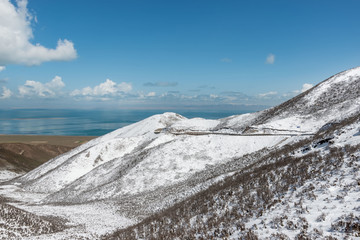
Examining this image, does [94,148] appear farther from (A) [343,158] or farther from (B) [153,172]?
(A) [343,158]

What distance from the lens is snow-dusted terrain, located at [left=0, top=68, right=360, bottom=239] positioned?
407 inches

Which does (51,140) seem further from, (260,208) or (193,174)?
(260,208)

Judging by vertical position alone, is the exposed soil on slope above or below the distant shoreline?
above

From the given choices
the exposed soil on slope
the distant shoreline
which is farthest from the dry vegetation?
the distant shoreline

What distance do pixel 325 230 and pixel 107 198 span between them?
96.7 ft

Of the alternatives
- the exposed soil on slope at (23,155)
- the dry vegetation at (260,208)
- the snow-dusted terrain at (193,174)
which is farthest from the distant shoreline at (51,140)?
the dry vegetation at (260,208)

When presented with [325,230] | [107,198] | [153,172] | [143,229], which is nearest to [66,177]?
[107,198]

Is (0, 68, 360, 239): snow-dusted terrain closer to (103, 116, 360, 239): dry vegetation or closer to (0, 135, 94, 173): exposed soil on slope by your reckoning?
(103, 116, 360, 239): dry vegetation

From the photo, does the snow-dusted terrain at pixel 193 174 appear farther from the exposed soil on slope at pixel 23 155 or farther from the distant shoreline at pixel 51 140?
the distant shoreline at pixel 51 140

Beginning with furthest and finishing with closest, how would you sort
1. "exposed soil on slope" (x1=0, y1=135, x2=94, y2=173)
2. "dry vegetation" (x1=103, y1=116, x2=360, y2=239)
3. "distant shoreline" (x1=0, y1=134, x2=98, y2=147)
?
"distant shoreline" (x1=0, y1=134, x2=98, y2=147) → "exposed soil on slope" (x1=0, y1=135, x2=94, y2=173) → "dry vegetation" (x1=103, y1=116, x2=360, y2=239)

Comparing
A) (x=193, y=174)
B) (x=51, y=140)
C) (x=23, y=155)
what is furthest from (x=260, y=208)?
(x=51, y=140)

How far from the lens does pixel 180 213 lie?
Answer: 1530 centimetres

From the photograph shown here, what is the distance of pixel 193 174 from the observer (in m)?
32.8

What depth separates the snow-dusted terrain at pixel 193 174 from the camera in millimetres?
10328
